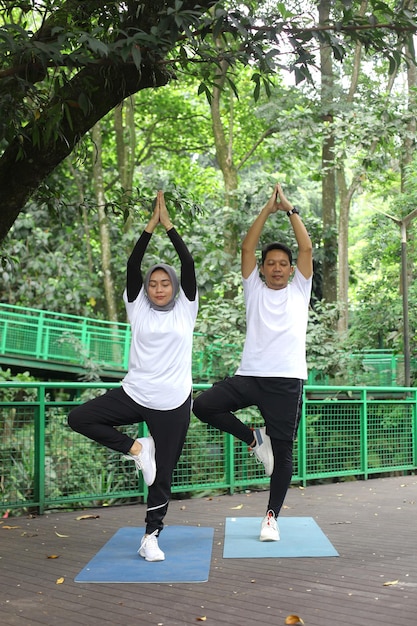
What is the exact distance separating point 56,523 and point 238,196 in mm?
14216

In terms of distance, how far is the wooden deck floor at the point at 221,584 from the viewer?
4133 mm

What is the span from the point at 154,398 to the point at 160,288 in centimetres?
72

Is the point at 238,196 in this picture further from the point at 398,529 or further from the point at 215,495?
the point at 398,529

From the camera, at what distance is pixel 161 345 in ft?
17.8

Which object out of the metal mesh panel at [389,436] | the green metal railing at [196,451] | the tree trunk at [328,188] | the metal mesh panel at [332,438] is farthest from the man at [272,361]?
the tree trunk at [328,188]

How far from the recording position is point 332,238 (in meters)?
18.8

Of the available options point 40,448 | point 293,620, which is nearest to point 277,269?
point 293,620

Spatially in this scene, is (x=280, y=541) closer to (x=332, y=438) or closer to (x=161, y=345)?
(x=161, y=345)

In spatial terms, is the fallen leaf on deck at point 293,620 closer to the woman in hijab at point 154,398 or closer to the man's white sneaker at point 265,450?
the woman in hijab at point 154,398

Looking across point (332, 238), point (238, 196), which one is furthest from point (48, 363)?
point (332, 238)

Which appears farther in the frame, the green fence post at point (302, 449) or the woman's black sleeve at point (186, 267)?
the green fence post at point (302, 449)

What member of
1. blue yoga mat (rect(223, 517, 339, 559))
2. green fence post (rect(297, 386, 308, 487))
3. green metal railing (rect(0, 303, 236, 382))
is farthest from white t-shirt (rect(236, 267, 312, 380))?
green metal railing (rect(0, 303, 236, 382))

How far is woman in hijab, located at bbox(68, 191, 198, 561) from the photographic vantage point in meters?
5.42

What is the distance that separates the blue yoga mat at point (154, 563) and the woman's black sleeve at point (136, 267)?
1.70 m
